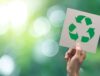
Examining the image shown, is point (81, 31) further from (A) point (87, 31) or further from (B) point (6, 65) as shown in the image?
(B) point (6, 65)

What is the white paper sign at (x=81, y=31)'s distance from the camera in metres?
1.24

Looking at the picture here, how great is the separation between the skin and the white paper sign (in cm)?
3

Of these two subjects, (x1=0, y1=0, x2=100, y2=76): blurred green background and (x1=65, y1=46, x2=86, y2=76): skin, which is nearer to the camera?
(x1=65, y1=46, x2=86, y2=76): skin

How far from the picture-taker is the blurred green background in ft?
6.68

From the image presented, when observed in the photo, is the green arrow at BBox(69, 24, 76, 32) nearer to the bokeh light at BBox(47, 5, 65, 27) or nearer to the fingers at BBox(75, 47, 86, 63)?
the fingers at BBox(75, 47, 86, 63)

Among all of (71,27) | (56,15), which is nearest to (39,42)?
(56,15)

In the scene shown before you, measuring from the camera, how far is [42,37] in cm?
203

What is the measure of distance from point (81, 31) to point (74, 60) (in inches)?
5.8

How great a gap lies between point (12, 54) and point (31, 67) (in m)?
0.17

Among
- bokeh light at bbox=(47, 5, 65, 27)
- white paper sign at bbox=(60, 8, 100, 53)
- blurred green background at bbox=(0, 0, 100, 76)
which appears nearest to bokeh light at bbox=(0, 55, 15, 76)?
blurred green background at bbox=(0, 0, 100, 76)

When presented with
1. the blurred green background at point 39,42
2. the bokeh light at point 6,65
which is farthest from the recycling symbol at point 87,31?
the bokeh light at point 6,65

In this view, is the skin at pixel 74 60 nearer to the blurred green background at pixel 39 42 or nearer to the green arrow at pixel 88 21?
the green arrow at pixel 88 21

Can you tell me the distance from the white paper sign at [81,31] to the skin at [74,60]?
33mm

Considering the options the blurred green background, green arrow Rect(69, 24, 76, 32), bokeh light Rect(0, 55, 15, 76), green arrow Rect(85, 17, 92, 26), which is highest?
green arrow Rect(85, 17, 92, 26)
